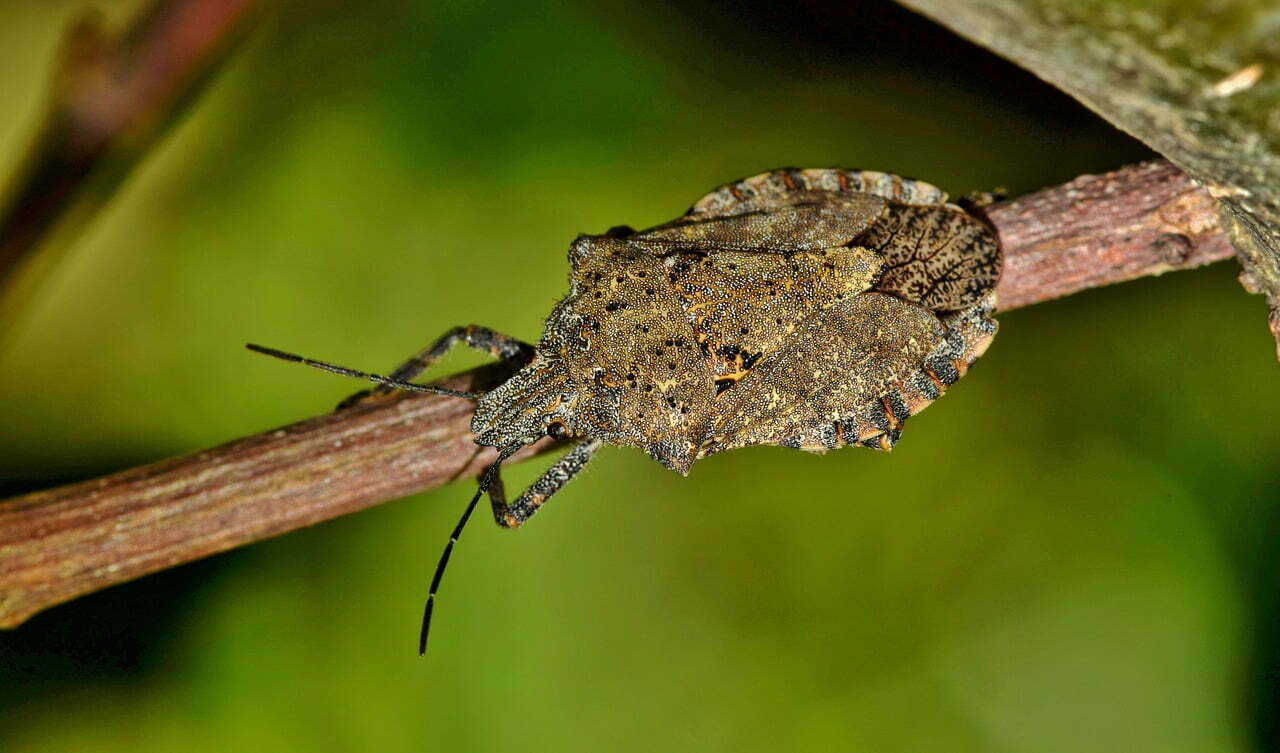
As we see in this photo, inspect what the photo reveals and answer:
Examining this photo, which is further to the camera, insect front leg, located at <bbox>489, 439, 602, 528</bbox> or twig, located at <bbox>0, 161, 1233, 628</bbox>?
insect front leg, located at <bbox>489, 439, 602, 528</bbox>

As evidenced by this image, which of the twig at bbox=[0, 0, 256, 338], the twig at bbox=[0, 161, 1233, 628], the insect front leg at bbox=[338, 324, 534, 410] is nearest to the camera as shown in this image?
the twig at bbox=[0, 161, 1233, 628]

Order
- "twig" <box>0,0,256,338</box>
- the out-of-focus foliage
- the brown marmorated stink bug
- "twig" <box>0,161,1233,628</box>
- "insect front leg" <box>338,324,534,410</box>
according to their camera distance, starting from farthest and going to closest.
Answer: "insect front leg" <box>338,324,534,410</box>, the brown marmorated stink bug, "twig" <box>0,0,256,338</box>, "twig" <box>0,161,1233,628</box>, the out-of-focus foliage

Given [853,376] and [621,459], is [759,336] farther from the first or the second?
[621,459]

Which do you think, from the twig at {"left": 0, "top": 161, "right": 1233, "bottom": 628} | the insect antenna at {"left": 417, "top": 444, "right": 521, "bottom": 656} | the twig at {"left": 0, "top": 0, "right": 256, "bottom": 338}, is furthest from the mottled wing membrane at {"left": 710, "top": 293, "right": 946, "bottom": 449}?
the twig at {"left": 0, "top": 0, "right": 256, "bottom": 338}

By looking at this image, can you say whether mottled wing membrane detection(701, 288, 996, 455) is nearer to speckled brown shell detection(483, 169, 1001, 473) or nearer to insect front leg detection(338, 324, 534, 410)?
speckled brown shell detection(483, 169, 1001, 473)

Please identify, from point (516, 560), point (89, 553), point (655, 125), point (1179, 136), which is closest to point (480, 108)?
point (655, 125)

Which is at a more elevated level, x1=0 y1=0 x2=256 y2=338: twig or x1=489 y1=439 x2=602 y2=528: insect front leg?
x1=0 y1=0 x2=256 y2=338: twig

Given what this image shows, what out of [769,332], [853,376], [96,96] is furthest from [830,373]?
[96,96]

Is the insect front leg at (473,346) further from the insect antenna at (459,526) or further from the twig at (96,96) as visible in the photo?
the twig at (96,96)
